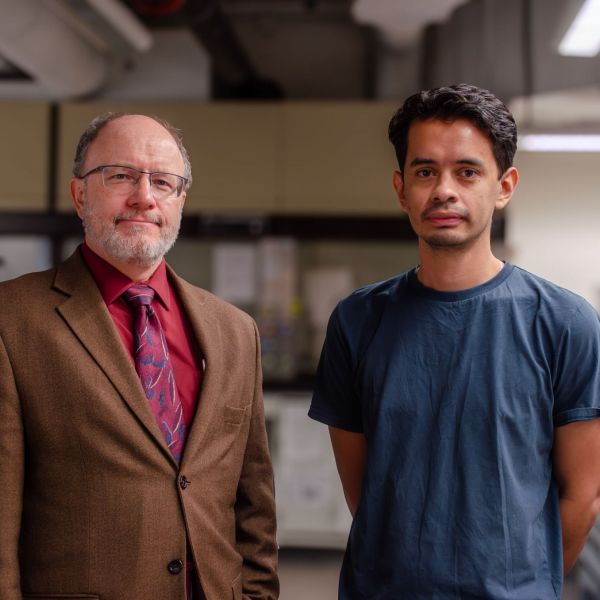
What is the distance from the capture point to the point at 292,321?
163 inches

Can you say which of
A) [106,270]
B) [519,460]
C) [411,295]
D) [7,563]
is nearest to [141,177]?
[106,270]

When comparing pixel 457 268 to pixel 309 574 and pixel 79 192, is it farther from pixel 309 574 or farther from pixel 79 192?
pixel 309 574

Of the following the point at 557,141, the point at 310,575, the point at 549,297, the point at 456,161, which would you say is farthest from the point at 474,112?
the point at 310,575

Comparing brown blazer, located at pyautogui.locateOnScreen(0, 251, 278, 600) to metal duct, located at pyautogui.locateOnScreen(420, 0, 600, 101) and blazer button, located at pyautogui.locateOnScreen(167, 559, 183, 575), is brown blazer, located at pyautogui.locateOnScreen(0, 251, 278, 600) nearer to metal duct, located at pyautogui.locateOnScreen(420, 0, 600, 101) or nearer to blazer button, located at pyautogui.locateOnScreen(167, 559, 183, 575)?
blazer button, located at pyautogui.locateOnScreen(167, 559, 183, 575)

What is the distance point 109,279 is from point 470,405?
71cm

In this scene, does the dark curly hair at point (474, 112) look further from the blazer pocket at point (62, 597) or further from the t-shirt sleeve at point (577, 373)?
the blazer pocket at point (62, 597)

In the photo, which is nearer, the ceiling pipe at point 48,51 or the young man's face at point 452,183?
the young man's face at point 452,183

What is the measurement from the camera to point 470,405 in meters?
1.32

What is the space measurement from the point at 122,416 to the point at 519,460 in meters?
0.70

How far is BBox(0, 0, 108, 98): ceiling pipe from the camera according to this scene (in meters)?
3.33

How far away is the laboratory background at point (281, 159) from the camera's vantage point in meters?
3.92

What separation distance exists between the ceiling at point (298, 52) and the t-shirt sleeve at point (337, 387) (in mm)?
2279

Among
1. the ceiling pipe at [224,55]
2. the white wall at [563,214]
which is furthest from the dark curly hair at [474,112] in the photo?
the white wall at [563,214]

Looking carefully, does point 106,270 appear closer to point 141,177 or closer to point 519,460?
point 141,177
